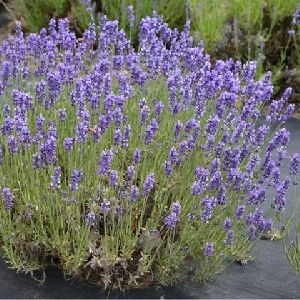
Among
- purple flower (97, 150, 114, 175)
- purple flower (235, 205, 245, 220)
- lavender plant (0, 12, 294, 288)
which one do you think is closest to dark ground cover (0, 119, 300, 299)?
lavender plant (0, 12, 294, 288)

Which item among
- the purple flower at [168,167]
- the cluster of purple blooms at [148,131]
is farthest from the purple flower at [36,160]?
the purple flower at [168,167]

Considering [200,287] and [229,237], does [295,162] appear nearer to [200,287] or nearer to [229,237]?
[229,237]

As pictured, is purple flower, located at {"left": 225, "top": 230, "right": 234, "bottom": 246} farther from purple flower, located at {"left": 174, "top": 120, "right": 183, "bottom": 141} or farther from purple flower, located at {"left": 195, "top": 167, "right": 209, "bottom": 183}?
purple flower, located at {"left": 174, "top": 120, "right": 183, "bottom": 141}

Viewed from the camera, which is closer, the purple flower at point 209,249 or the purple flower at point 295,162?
the purple flower at point 209,249

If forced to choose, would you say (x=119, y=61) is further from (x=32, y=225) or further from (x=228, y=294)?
(x=228, y=294)

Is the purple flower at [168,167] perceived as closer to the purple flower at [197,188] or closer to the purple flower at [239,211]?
the purple flower at [197,188]
